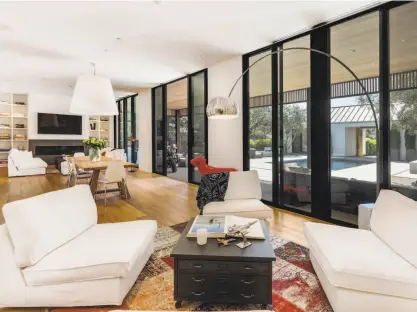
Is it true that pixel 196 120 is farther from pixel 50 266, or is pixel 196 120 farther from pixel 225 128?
pixel 50 266

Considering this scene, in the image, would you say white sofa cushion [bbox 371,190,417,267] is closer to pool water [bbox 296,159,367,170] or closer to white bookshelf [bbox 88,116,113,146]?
pool water [bbox 296,159,367,170]

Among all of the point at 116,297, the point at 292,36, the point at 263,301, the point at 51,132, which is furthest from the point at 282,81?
the point at 51,132

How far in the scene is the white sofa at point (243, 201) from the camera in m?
3.22

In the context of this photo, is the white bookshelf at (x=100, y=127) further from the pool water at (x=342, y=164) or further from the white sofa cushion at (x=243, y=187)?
the pool water at (x=342, y=164)

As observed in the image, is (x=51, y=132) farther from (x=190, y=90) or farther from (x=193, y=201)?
(x=193, y=201)

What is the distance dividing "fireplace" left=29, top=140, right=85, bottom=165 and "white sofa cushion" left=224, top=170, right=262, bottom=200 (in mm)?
9056

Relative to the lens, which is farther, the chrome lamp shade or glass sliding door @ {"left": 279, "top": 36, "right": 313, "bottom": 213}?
glass sliding door @ {"left": 279, "top": 36, "right": 313, "bottom": 213}

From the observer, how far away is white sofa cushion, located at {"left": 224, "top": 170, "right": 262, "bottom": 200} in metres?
3.72

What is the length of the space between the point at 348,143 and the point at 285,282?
8.68 feet

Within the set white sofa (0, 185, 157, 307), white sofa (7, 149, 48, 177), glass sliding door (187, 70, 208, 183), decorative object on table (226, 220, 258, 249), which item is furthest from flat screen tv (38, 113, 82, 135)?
decorative object on table (226, 220, 258, 249)

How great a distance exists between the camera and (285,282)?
2324 mm

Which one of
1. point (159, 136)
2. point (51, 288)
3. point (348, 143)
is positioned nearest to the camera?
point (51, 288)

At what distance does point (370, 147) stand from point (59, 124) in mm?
10728

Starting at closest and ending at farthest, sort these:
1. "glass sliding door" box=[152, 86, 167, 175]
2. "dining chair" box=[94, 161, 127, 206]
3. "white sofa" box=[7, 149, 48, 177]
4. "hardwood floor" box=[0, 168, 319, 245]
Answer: "hardwood floor" box=[0, 168, 319, 245], "dining chair" box=[94, 161, 127, 206], "white sofa" box=[7, 149, 48, 177], "glass sliding door" box=[152, 86, 167, 175]
